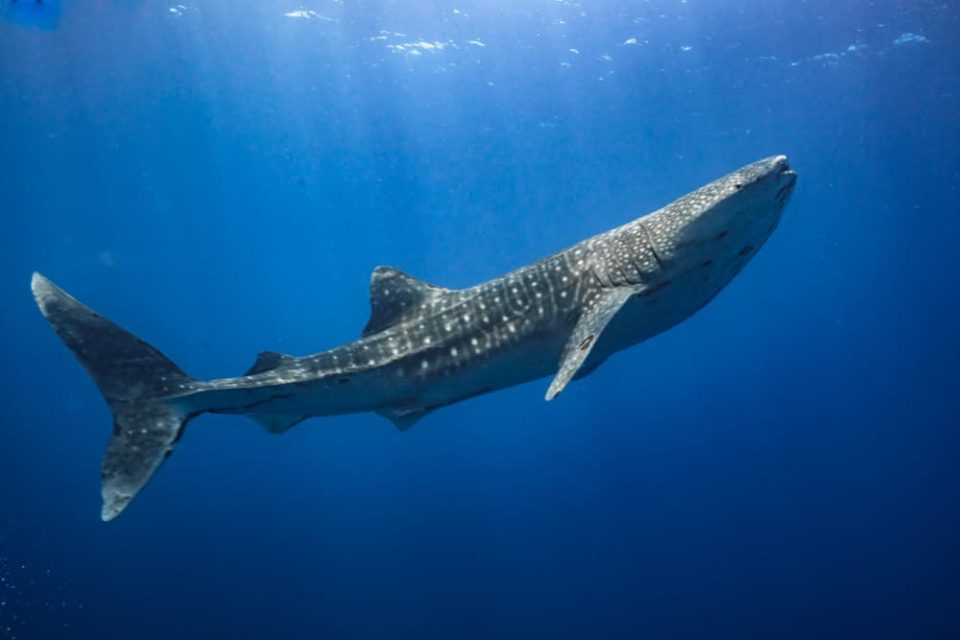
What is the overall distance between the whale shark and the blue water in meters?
17.0

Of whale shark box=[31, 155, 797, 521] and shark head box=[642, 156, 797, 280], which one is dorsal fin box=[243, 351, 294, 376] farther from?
shark head box=[642, 156, 797, 280]

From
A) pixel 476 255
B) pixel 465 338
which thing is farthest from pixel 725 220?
pixel 476 255

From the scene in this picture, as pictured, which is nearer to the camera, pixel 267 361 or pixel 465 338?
pixel 465 338

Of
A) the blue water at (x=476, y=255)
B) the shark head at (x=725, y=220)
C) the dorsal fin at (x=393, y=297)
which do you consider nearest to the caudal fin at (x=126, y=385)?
the dorsal fin at (x=393, y=297)

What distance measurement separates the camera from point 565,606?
2239 cm

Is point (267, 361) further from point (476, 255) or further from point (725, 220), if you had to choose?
point (476, 255)

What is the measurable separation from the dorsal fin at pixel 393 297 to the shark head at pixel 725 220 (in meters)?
2.57

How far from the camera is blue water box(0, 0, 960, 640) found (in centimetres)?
2273

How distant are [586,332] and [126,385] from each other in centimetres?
453

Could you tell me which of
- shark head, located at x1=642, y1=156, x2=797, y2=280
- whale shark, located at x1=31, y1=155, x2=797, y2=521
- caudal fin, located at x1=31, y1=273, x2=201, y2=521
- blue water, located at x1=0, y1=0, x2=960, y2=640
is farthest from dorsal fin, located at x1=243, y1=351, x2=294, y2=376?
blue water, located at x1=0, y1=0, x2=960, y2=640

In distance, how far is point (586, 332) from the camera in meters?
5.38

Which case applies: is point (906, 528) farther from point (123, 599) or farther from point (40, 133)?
point (40, 133)

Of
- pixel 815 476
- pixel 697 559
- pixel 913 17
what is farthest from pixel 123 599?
pixel 913 17

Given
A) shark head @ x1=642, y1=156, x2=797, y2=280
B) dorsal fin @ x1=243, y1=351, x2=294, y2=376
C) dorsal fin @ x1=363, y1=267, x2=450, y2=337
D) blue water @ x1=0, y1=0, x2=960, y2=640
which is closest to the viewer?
shark head @ x1=642, y1=156, x2=797, y2=280
